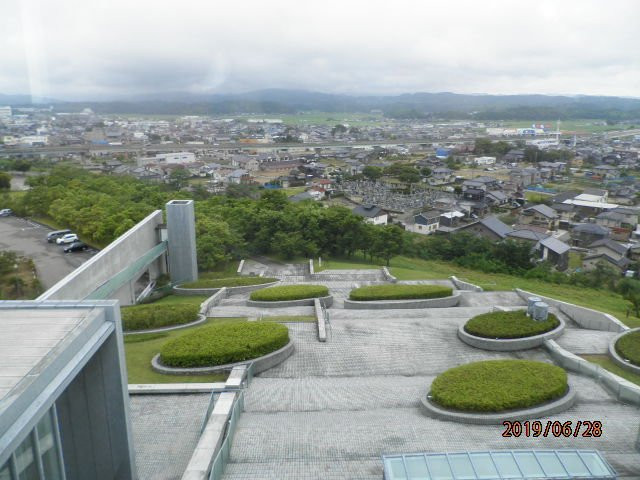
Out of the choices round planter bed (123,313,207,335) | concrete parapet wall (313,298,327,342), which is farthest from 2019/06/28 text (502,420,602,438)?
round planter bed (123,313,207,335)

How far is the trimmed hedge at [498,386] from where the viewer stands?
741 centimetres

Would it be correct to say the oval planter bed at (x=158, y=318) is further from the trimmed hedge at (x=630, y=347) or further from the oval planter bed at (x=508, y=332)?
the trimmed hedge at (x=630, y=347)

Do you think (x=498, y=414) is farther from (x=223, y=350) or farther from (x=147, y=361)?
(x=147, y=361)

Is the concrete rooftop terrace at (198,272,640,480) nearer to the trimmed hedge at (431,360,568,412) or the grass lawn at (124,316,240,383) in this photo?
the trimmed hedge at (431,360,568,412)

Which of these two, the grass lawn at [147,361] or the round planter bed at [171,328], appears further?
the round planter bed at [171,328]

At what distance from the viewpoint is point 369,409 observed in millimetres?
7816

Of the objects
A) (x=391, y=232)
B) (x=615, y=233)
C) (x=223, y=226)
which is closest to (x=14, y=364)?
(x=223, y=226)

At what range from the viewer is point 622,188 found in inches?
1903

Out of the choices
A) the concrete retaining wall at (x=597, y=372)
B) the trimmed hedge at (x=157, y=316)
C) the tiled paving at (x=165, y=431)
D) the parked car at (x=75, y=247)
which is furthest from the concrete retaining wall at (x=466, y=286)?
the parked car at (x=75, y=247)

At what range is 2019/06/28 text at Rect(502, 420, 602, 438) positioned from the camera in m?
6.80

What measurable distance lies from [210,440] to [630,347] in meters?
8.52

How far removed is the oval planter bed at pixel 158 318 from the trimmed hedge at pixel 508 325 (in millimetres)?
6615

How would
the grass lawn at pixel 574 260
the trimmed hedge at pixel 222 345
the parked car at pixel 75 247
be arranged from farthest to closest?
the grass lawn at pixel 574 260, the parked car at pixel 75 247, the trimmed hedge at pixel 222 345

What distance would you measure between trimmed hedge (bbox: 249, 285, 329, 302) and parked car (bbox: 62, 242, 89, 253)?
9695mm
